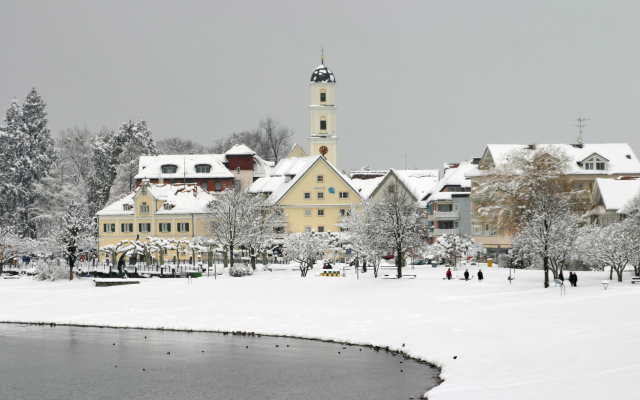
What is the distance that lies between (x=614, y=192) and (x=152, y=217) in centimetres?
5107

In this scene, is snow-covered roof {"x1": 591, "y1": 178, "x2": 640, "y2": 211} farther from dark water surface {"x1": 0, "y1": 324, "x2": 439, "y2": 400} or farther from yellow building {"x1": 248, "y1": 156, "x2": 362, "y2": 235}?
dark water surface {"x1": 0, "y1": 324, "x2": 439, "y2": 400}

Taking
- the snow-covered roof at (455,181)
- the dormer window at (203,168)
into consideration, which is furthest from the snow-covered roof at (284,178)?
the snow-covered roof at (455,181)

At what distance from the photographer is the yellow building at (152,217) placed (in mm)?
98688

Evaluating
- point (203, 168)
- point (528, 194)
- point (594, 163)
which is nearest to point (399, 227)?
point (528, 194)

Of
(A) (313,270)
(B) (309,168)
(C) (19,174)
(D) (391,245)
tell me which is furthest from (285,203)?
(D) (391,245)

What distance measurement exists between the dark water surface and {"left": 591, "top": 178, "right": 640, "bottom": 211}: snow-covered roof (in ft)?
157

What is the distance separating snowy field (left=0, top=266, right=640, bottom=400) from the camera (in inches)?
1207

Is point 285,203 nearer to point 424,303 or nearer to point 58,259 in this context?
point 58,259

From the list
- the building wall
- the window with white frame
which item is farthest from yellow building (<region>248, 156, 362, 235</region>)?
the window with white frame

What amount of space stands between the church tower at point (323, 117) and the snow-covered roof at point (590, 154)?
129 ft

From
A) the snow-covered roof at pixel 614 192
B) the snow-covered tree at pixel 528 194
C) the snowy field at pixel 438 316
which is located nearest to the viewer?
the snowy field at pixel 438 316

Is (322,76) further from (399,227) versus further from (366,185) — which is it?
(399,227)

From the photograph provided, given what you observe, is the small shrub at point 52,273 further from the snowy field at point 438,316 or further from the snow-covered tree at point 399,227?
the snow-covered tree at point 399,227

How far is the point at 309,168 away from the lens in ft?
351
